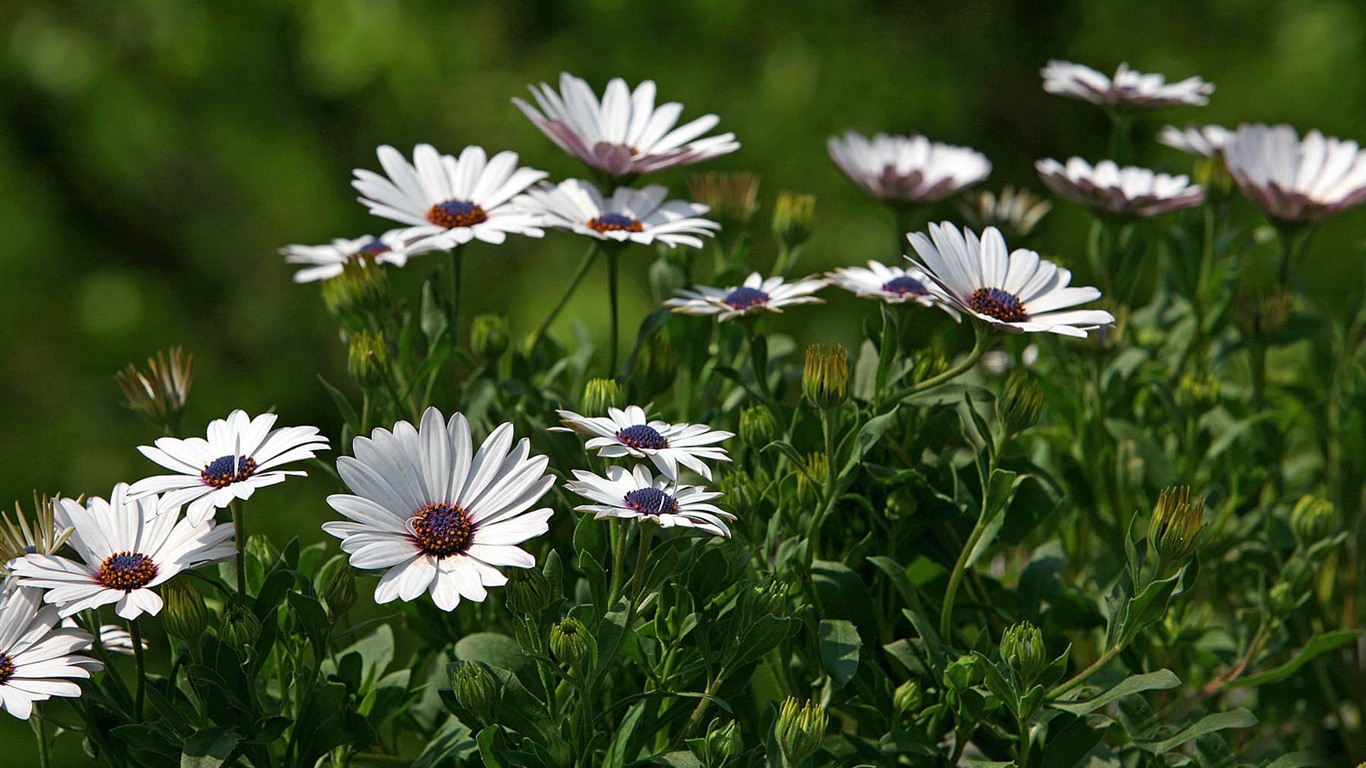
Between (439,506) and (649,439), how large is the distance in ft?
0.29

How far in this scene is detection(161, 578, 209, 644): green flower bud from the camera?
1.71 feet

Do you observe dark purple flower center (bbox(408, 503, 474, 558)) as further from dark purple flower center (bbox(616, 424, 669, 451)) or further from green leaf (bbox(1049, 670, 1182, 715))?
green leaf (bbox(1049, 670, 1182, 715))

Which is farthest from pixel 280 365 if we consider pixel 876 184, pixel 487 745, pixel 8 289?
pixel 487 745

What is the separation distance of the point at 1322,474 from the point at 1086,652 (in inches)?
9.1

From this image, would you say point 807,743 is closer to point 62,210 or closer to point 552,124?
point 552,124

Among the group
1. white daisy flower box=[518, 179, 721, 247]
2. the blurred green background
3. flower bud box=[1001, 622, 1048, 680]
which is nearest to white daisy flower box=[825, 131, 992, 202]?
white daisy flower box=[518, 179, 721, 247]

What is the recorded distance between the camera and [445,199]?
73cm

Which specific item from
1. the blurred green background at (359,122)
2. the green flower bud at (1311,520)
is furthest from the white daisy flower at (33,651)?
the blurred green background at (359,122)

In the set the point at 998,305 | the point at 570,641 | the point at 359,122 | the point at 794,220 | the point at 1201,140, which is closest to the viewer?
the point at 570,641

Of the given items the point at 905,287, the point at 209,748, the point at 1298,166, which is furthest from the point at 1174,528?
the point at 1298,166

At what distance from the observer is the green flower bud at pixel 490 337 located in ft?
2.35

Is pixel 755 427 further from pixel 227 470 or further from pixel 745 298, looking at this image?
pixel 227 470

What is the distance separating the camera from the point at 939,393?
0.64 meters

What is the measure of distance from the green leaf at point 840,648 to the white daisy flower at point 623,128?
11.1 inches
